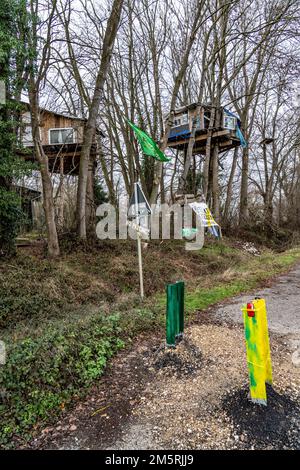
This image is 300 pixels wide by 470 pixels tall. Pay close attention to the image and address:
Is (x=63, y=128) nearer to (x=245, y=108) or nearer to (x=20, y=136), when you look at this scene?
(x=20, y=136)

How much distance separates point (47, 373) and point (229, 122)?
17796mm

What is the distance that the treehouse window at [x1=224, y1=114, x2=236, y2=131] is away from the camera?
709 inches

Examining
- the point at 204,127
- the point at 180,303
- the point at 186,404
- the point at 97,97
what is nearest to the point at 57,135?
the point at 97,97

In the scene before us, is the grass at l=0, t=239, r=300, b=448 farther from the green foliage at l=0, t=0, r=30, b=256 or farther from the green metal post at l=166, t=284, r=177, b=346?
the green foliage at l=0, t=0, r=30, b=256

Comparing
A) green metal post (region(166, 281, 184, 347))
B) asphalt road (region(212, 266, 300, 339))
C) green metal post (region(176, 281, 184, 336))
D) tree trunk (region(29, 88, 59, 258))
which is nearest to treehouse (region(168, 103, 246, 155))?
tree trunk (region(29, 88, 59, 258))

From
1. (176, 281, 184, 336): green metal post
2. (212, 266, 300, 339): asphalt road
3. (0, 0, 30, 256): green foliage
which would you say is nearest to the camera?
(176, 281, 184, 336): green metal post

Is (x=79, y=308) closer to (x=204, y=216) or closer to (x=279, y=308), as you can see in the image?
(x=279, y=308)

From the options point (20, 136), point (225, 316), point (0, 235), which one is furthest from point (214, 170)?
point (225, 316)

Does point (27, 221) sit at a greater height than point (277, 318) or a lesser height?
greater

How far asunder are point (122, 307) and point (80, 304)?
1919 mm

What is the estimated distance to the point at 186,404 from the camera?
3.04 m

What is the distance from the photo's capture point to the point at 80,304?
7.88 m

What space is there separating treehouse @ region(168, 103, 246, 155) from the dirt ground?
15.4 metres

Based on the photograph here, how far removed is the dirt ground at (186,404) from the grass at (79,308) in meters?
0.27
